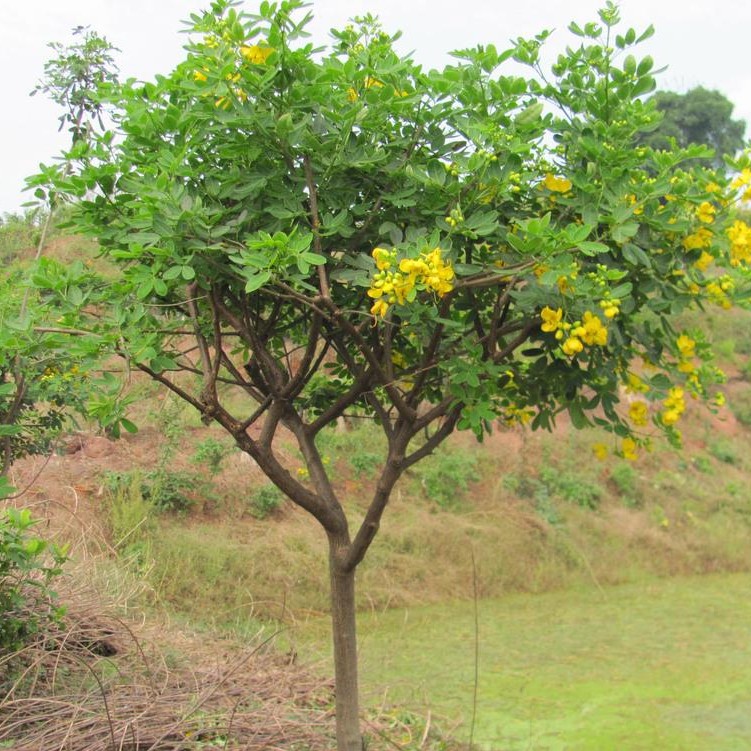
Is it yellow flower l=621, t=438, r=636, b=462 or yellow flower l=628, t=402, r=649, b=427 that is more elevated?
yellow flower l=628, t=402, r=649, b=427

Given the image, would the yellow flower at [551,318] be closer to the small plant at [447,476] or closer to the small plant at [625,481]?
the small plant at [447,476]

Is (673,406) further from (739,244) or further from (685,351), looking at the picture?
(739,244)

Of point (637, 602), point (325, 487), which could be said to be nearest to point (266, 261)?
point (325, 487)

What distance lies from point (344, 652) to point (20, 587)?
47.0 inches

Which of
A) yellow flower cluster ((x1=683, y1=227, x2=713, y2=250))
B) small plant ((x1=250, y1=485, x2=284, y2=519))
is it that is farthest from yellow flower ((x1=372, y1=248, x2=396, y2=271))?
small plant ((x1=250, y1=485, x2=284, y2=519))

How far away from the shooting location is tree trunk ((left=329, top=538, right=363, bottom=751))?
268 cm

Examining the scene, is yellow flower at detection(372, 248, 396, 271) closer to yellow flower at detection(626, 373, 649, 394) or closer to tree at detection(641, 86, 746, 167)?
yellow flower at detection(626, 373, 649, 394)

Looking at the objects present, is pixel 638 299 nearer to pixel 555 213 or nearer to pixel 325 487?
pixel 555 213

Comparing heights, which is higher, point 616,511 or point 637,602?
point 616,511

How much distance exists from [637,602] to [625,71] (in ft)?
17.6

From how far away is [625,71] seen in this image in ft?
7.54

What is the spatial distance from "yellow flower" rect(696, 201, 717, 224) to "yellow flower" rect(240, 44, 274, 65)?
1140 millimetres

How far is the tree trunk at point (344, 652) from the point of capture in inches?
105

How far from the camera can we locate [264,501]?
688cm
